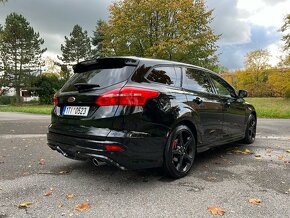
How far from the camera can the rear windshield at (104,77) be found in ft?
12.5

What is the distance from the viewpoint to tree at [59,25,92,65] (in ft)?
179

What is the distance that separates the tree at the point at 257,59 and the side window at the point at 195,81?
4607cm

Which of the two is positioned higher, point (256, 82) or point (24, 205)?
point (256, 82)

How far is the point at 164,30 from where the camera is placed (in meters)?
23.4

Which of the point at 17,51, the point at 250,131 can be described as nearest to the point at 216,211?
the point at 250,131

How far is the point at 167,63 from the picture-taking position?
446 centimetres

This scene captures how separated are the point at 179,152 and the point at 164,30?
803 inches

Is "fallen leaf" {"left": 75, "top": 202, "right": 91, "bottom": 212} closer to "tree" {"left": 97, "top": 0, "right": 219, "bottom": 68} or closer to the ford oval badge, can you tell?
the ford oval badge

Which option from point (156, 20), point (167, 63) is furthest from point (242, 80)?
point (167, 63)

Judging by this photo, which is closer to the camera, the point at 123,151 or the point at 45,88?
the point at 123,151

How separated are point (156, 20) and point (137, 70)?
2175 cm

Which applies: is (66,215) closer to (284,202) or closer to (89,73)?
(89,73)

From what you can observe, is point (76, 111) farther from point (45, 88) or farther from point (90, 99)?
point (45, 88)

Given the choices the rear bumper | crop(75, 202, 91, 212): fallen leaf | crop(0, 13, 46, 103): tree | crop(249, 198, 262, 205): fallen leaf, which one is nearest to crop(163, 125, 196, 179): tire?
the rear bumper
